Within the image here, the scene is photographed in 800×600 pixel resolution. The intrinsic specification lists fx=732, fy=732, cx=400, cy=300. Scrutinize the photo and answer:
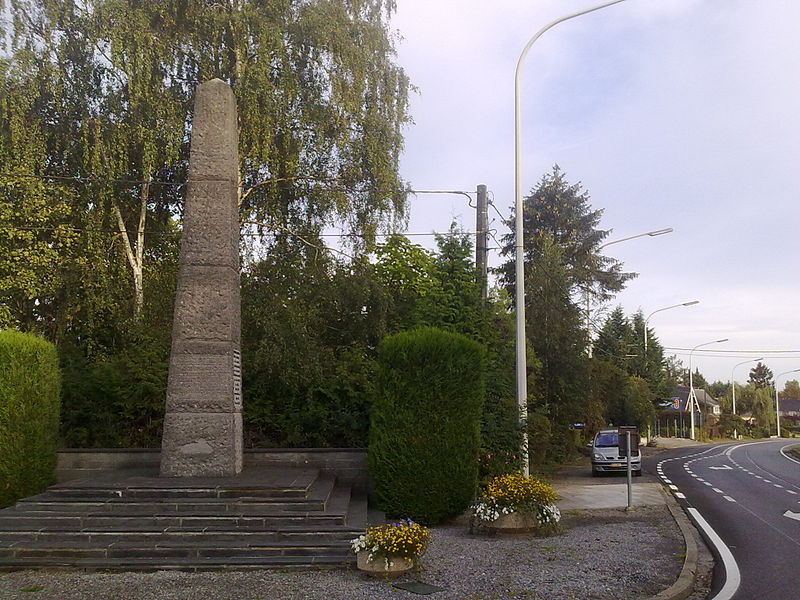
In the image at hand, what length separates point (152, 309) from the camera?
56.4 ft

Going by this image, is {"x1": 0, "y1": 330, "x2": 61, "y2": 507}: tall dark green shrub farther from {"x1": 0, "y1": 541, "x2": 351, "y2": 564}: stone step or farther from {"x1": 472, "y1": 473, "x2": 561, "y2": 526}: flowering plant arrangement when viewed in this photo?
{"x1": 472, "y1": 473, "x2": 561, "y2": 526}: flowering plant arrangement

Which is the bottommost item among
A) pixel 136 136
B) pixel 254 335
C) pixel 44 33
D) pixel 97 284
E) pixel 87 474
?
pixel 87 474

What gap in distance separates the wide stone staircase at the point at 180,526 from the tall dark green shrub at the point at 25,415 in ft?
5.00

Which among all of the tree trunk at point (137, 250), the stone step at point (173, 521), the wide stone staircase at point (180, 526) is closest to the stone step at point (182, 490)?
the wide stone staircase at point (180, 526)

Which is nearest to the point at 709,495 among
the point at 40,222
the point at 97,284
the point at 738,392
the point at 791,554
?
the point at 791,554

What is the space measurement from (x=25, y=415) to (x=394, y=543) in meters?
7.25

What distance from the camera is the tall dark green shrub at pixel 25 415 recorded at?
1190 cm

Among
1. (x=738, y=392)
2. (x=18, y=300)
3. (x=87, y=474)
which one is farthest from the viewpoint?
(x=738, y=392)

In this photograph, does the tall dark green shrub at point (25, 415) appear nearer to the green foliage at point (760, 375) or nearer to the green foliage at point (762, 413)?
the green foliage at point (762, 413)

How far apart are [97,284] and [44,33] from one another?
602cm

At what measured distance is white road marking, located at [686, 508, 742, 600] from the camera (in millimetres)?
8062

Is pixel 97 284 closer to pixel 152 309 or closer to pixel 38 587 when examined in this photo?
pixel 152 309

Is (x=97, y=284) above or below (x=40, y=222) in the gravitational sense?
below

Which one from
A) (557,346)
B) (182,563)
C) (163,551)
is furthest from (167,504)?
(557,346)
